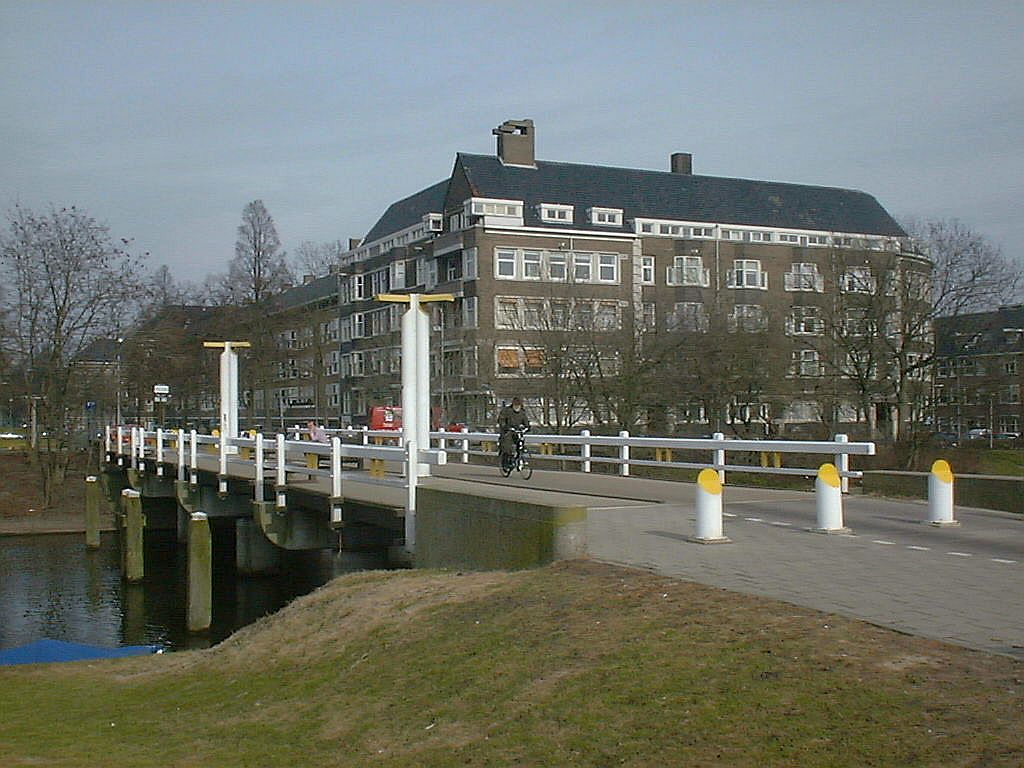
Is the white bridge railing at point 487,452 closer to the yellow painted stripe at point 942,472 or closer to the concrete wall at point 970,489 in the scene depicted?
the concrete wall at point 970,489

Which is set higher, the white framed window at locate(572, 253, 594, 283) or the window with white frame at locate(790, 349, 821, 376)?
the white framed window at locate(572, 253, 594, 283)

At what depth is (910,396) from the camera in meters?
45.2

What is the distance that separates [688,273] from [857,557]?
183ft

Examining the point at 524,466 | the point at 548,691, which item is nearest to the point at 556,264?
the point at 524,466

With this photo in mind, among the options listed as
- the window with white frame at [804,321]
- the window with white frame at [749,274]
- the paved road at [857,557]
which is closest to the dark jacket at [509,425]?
the paved road at [857,557]

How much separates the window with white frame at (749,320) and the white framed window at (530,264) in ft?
54.0

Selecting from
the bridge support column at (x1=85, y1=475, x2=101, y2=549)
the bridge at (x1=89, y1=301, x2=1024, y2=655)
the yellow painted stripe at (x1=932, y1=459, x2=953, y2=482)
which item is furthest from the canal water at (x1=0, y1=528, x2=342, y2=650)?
the yellow painted stripe at (x1=932, y1=459, x2=953, y2=482)

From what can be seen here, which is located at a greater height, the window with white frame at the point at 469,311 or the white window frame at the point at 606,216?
the white window frame at the point at 606,216

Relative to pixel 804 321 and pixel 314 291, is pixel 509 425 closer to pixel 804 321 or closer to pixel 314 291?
pixel 804 321

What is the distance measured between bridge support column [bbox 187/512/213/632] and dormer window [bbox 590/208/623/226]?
47911mm

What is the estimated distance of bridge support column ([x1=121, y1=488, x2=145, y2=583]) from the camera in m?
33.2

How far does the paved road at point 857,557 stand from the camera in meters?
9.30

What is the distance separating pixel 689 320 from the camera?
49.1m

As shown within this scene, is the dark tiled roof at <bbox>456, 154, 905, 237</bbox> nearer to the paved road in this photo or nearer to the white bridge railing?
the white bridge railing
